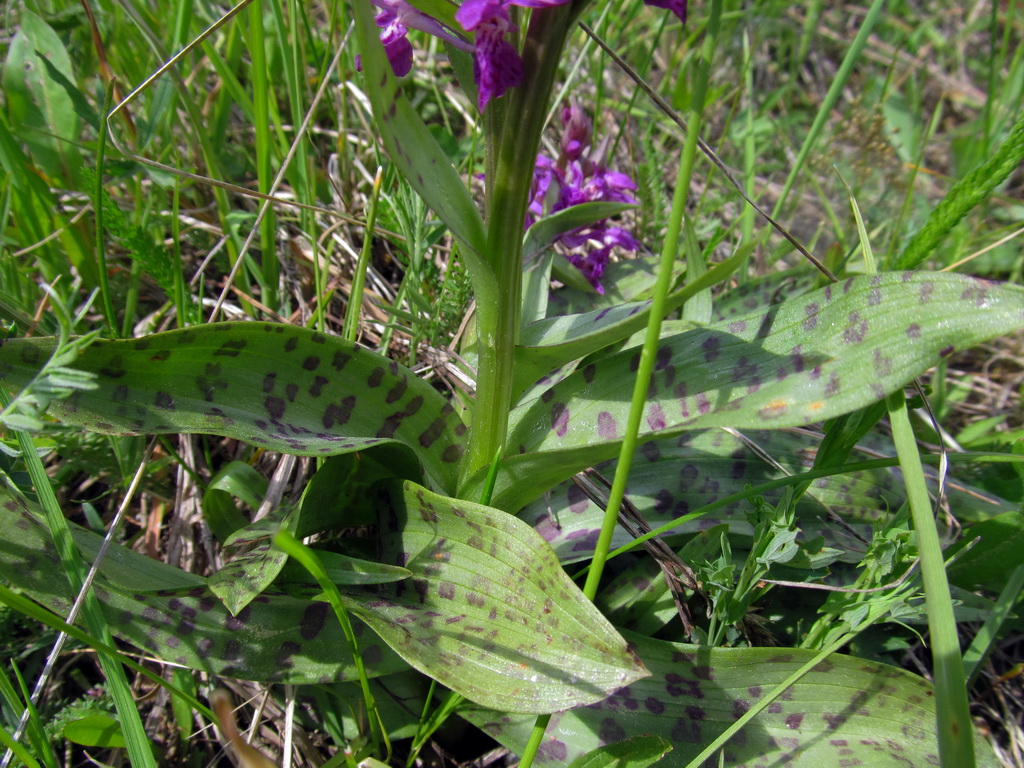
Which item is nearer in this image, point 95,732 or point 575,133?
point 95,732

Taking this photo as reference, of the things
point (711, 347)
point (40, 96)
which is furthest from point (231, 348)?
point (40, 96)

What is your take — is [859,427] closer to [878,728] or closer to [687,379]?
[687,379]

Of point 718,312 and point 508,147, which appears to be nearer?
point 508,147

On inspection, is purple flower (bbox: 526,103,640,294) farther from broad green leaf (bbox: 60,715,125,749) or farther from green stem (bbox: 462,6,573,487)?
broad green leaf (bbox: 60,715,125,749)

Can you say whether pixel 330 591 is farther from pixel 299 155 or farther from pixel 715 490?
pixel 299 155

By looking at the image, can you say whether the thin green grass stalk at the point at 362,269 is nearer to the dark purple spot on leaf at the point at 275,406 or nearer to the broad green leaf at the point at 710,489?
the dark purple spot on leaf at the point at 275,406

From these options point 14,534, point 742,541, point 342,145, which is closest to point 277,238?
point 342,145

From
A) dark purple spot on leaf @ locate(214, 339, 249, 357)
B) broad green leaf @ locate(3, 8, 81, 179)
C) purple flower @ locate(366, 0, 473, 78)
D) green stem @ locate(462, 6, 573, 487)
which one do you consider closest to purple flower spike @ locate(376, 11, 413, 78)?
purple flower @ locate(366, 0, 473, 78)
